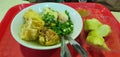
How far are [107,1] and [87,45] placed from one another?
334 millimetres

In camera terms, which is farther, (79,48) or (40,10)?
(40,10)

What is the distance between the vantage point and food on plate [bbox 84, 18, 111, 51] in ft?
1.56

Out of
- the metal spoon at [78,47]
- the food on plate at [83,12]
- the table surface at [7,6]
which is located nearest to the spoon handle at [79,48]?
the metal spoon at [78,47]

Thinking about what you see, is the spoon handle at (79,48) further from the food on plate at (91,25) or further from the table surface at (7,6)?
the table surface at (7,6)

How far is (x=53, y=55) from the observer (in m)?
0.49

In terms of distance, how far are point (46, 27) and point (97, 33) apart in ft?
0.42

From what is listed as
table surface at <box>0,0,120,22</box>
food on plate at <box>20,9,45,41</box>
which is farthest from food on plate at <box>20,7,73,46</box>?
table surface at <box>0,0,120,22</box>

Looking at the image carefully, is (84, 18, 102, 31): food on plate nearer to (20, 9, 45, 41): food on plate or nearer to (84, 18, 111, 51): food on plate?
(84, 18, 111, 51): food on plate

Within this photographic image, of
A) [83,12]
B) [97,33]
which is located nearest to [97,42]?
[97,33]

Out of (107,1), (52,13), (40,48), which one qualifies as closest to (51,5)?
(52,13)

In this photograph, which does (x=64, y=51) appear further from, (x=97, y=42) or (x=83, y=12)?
(x=83, y=12)

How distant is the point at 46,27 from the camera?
0.48 metres

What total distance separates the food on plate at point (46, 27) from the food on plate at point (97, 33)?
0.17 ft

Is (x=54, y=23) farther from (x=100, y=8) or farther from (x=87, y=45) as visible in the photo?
(x=100, y=8)
